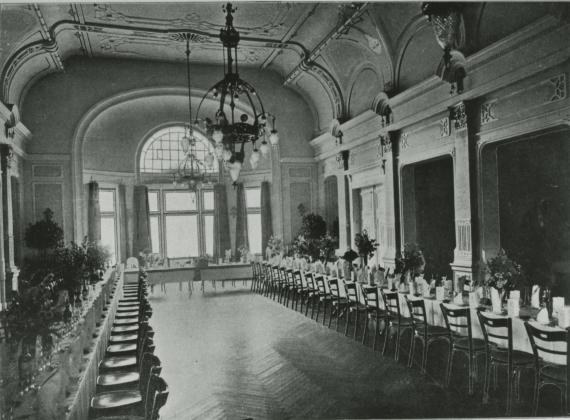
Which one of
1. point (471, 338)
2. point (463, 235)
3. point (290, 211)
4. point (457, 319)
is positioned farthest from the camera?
point (290, 211)

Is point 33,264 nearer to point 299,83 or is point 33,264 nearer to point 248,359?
point 248,359

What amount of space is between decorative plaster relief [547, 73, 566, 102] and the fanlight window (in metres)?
10.5

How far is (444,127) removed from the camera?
7.93 meters

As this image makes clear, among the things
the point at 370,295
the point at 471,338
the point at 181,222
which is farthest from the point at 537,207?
the point at 181,222

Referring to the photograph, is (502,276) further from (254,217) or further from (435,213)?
(254,217)

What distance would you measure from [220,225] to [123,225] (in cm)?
290

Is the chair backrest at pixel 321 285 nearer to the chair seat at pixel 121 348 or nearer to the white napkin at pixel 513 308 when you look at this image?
the white napkin at pixel 513 308

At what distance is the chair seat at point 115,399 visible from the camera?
3.34 m

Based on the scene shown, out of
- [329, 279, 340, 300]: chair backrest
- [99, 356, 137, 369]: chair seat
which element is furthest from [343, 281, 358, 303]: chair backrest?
[99, 356, 137, 369]: chair seat

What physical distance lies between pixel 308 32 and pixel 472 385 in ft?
26.4

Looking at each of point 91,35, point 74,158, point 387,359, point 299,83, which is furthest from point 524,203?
point 74,158

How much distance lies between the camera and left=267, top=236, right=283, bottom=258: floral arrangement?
515 inches

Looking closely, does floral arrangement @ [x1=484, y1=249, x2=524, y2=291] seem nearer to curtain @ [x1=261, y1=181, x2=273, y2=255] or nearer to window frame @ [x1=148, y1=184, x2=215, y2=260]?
curtain @ [x1=261, y1=181, x2=273, y2=255]

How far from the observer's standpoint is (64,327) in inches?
154
